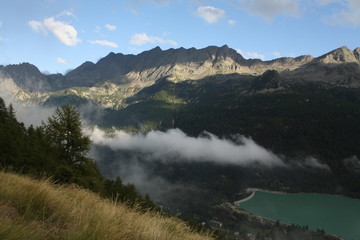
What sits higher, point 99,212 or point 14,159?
point 99,212

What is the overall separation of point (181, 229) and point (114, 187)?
42631mm

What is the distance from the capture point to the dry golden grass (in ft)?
15.7

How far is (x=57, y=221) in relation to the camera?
6324 millimetres

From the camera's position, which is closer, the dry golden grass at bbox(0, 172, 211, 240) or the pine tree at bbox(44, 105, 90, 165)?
the dry golden grass at bbox(0, 172, 211, 240)

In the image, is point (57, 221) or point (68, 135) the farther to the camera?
point (68, 135)

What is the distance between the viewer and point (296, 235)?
162 meters

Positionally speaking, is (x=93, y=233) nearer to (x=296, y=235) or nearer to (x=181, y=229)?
(x=181, y=229)

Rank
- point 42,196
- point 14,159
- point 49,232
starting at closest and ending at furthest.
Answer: point 49,232 < point 42,196 < point 14,159

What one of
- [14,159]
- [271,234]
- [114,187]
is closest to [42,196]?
[14,159]

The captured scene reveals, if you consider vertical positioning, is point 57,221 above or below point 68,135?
above

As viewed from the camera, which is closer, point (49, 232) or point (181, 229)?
point (49, 232)

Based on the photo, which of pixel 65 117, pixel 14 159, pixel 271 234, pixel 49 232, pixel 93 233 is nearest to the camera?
pixel 93 233

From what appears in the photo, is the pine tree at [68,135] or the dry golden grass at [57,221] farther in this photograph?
the pine tree at [68,135]

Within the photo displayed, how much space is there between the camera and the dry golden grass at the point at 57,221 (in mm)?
4789
